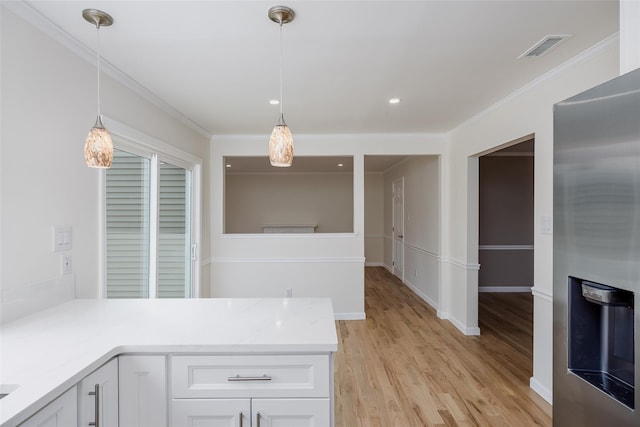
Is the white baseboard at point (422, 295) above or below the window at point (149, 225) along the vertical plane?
below

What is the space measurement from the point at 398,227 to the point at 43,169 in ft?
20.0

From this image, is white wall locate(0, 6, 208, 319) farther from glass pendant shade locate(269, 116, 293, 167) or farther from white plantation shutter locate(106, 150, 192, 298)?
glass pendant shade locate(269, 116, 293, 167)

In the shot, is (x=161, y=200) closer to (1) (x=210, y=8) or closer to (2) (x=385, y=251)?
(1) (x=210, y=8)

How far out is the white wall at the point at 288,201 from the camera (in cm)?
804

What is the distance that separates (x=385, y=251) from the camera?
8.23m

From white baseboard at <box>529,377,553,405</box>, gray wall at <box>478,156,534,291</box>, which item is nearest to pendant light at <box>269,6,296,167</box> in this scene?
white baseboard at <box>529,377,553,405</box>

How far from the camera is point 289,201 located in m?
8.08

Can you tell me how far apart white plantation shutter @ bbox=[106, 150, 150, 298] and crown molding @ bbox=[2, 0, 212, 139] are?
1.70 feet

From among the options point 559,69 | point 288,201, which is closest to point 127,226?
point 559,69

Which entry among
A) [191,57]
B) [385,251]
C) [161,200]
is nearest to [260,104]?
[191,57]

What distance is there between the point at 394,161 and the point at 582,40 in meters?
4.70

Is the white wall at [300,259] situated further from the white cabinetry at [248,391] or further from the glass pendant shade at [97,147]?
the white cabinetry at [248,391]

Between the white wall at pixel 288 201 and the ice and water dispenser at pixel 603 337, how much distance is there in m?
6.92

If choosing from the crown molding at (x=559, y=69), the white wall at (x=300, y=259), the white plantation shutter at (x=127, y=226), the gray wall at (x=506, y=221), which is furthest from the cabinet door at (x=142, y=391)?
the gray wall at (x=506, y=221)
